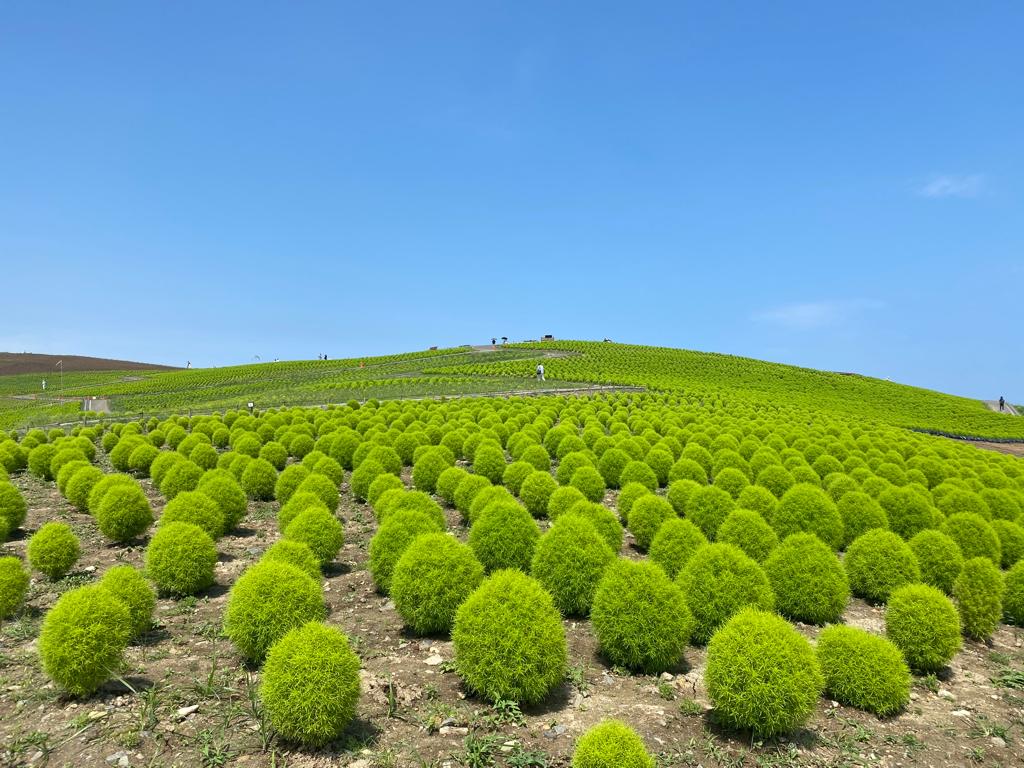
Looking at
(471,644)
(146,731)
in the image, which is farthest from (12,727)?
(471,644)

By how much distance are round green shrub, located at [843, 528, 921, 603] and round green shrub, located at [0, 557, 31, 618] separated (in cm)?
1454

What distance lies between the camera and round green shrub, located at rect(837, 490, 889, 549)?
1438cm

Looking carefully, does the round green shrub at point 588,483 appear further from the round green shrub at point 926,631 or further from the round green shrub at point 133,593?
the round green shrub at point 133,593

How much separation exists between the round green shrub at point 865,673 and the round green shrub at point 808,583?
2277 mm

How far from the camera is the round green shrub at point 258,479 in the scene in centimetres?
1738

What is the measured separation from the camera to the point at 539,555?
10.1 m

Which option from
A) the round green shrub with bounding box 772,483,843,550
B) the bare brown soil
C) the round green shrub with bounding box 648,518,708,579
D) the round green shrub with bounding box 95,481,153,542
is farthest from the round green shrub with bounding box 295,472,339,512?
the bare brown soil

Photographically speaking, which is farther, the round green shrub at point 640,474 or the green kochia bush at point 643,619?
the round green shrub at point 640,474

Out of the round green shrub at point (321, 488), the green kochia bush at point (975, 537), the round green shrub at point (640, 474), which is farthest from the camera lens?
the round green shrub at point (640, 474)

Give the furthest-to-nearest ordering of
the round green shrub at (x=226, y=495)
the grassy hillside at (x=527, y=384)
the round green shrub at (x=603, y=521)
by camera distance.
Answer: the grassy hillside at (x=527, y=384) < the round green shrub at (x=226, y=495) < the round green shrub at (x=603, y=521)

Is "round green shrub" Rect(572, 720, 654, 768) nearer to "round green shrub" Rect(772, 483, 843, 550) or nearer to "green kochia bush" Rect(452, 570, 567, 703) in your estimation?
"green kochia bush" Rect(452, 570, 567, 703)

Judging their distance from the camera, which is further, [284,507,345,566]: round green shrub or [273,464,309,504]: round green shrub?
[273,464,309,504]: round green shrub

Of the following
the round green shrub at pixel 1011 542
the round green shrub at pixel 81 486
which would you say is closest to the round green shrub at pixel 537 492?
the round green shrub at pixel 1011 542

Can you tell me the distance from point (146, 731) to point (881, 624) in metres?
11.5
